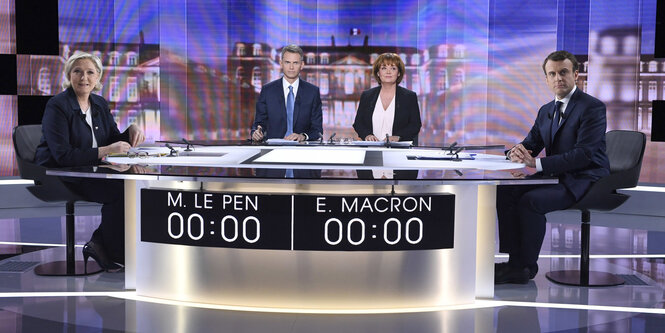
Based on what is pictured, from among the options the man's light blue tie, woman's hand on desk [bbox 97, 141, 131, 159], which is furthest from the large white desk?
the man's light blue tie

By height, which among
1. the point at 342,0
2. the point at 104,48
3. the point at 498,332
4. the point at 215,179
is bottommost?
the point at 498,332

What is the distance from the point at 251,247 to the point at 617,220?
439cm

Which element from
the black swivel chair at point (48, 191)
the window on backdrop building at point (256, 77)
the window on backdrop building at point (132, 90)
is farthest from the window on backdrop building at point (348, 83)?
the black swivel chair at point (48, 191)

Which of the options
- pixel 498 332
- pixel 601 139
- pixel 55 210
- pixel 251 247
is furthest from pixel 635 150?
pixel 55 210

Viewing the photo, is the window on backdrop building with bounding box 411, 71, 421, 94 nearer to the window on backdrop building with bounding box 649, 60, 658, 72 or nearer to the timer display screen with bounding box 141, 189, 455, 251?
the window on backdrop building with bounding box 649, 60, 658, 72

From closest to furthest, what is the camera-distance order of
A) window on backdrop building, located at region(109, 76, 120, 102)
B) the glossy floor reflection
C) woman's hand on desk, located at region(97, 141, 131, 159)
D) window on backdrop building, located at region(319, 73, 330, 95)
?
the glossy floor reflection
woman's hand on desk, located at region(97, 141, 131, 159)
window on backdrop building, located at region(109, 76, 120, 102)
window on backdrop building, located at region(319, 73, 330, 95)

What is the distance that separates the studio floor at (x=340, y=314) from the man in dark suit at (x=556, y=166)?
0.21 m

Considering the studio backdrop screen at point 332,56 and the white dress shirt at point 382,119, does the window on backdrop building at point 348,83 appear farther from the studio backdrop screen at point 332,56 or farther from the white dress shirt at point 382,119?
the white dress shirt at point 382,119

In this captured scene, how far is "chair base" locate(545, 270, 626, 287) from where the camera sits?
4223mm

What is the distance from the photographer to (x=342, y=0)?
7957 mm

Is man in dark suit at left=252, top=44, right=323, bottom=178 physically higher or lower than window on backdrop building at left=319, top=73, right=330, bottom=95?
lower

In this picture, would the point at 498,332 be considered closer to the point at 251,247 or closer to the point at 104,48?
the point at 251,247

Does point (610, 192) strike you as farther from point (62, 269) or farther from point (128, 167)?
point (62, 269)

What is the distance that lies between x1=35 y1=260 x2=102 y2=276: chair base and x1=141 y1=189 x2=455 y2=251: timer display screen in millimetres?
1219
